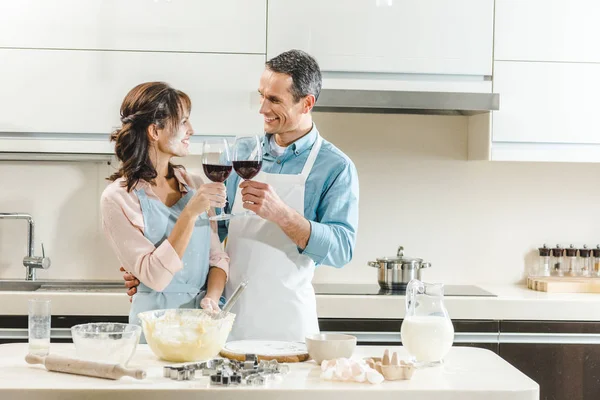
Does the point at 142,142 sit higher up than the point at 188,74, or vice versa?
the point at 188,74

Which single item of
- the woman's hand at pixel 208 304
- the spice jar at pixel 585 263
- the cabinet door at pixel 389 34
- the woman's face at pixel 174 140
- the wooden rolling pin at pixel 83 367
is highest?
the cabinet door at pixel 389 34

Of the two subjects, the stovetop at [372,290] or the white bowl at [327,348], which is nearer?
the white bowl at [327,348]

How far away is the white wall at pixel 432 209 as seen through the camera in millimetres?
3787

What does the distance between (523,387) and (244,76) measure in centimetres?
200

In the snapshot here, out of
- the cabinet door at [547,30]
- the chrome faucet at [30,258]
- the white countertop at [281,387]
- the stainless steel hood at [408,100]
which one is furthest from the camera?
the chrome faucet at [30,258]

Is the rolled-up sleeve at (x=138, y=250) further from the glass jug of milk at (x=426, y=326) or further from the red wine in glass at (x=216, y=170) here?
the glass jug of milk at (x=426, y=326)

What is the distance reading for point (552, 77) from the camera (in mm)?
3506

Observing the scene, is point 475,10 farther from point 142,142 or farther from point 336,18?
point 142,142

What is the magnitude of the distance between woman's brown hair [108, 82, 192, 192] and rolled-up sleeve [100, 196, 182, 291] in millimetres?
117

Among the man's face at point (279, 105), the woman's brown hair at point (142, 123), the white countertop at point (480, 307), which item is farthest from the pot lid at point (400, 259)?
the woman's brown hair at point (142, 123)

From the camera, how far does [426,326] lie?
1953mm

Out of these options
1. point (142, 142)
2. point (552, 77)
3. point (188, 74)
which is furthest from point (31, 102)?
point (552, 77)

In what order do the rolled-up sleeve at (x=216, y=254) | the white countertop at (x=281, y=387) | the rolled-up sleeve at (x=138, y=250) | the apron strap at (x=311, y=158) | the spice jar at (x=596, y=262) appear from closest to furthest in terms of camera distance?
the white countertop at (x=281, y=387) < the rolled-up sleeve at (x=138, y=250) < the rolled-up sleeve at (x=216, y=254) < the apron strap at (x=311, y=158) < the spice jar at (x=596, y=262)

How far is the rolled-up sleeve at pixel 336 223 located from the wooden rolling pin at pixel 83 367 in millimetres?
821
